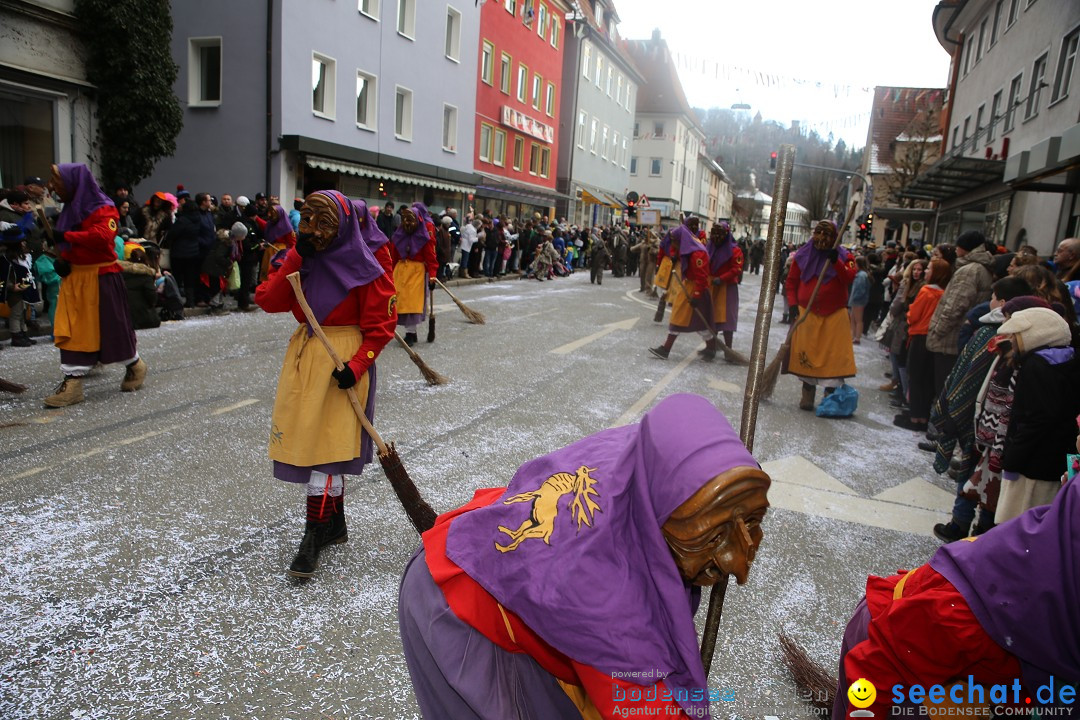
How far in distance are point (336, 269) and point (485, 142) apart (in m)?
29.2

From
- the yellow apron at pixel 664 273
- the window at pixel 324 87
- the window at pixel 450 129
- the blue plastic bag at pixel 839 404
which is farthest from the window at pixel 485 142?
the blue plastic bag at pixel 839 404

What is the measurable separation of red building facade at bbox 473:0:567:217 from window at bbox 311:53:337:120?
31.4ft

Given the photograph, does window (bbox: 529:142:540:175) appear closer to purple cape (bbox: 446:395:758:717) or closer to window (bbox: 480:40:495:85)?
window (bbox: 480:40:495:85)

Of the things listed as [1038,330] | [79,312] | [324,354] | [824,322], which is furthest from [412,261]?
[1038,330]

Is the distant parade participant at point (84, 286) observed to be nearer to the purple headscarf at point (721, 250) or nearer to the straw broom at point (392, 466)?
the straw broom at point (392, 466)

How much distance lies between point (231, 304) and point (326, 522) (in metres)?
10.7

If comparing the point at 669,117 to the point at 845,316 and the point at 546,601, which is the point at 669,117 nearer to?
the point at 845,316

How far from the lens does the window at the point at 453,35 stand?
2706 centimetres

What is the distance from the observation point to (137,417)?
6137 millimetres

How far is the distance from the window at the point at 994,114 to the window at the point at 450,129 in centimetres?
1739

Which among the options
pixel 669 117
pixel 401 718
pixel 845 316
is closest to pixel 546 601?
pixel 401 718

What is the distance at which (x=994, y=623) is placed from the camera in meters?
1.59

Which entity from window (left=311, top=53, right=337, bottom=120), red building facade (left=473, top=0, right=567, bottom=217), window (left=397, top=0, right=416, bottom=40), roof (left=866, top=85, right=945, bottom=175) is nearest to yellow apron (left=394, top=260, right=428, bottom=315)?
window (left=311, top=53, right=337, bottom=120)

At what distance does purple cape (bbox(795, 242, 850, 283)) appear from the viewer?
800cm
